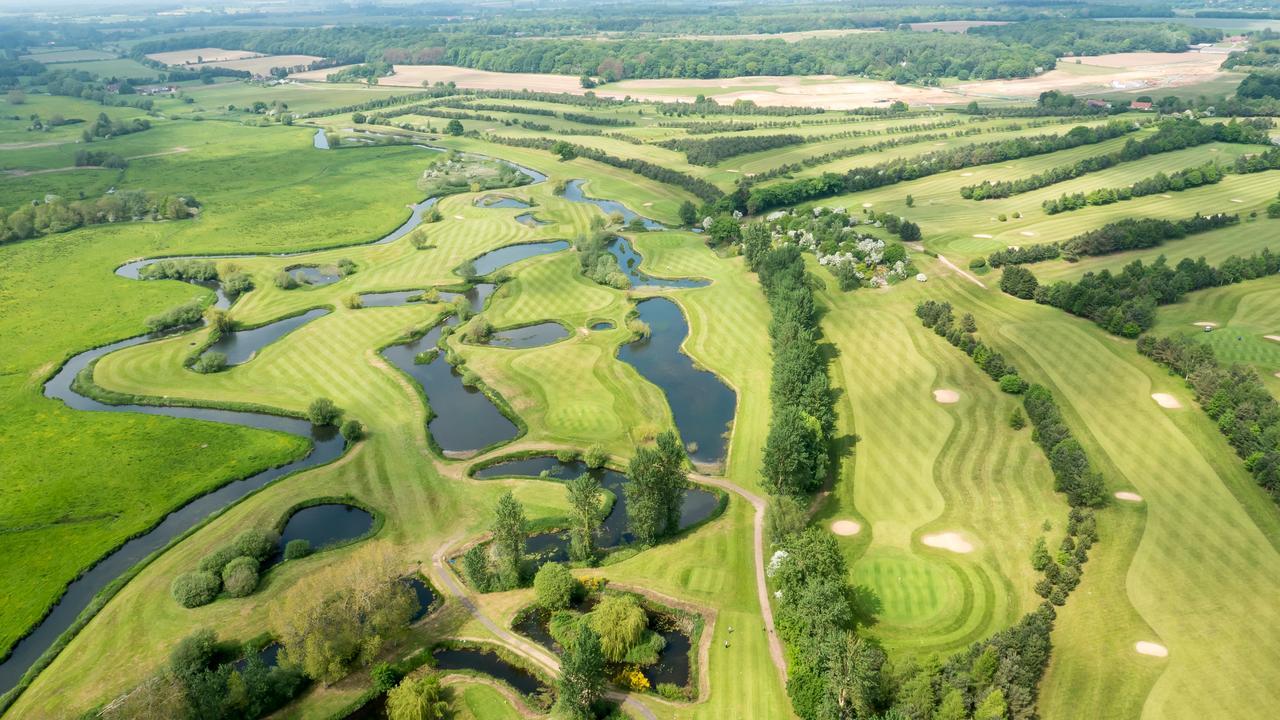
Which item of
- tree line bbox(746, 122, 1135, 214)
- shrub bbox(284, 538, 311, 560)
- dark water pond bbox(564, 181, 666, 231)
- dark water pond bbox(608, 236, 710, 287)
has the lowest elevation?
shrub bbox(284, 538, 311, 560)

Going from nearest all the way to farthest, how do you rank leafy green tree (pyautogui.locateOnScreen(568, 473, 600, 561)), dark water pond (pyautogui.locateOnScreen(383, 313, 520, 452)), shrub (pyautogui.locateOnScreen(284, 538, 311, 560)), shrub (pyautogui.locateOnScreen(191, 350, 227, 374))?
1. leafy green tree (pyautogui.locateOnScreen(568, 473, 600, 561))
2. shrub (pyautogui.locateOnScreen(284, 538, 311, 560))
3. dark water pond (pyautogui.locateOnScreen(383, 313, 520, 452))
4. shrub (pyautogui.locateOnScreen(191, 350, 227, 374))

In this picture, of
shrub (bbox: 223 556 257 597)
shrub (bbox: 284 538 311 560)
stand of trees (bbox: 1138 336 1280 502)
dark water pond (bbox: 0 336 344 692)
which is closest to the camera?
→ dark water pond (bbox: 0 336 344 692)

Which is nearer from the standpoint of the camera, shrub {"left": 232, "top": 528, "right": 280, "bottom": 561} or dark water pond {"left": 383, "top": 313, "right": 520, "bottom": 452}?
shrub {"left": 232, "top": 528, "right": 280, "bottom": 561}

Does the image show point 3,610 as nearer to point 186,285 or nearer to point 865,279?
point 186,285

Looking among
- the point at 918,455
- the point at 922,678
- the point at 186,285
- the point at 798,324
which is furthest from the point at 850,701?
the point at 186,285

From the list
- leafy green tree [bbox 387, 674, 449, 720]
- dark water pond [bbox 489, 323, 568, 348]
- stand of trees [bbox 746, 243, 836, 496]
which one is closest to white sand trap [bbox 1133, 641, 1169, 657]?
stand of trees [bbox 746, 243, 836, 496]

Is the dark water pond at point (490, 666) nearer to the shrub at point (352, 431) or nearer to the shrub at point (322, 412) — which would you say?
the shrub at point (352, 431)

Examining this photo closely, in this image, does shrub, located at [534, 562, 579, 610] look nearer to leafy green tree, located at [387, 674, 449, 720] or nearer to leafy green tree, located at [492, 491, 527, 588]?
leafy green tree, located at [492, 491, 527, 588]
